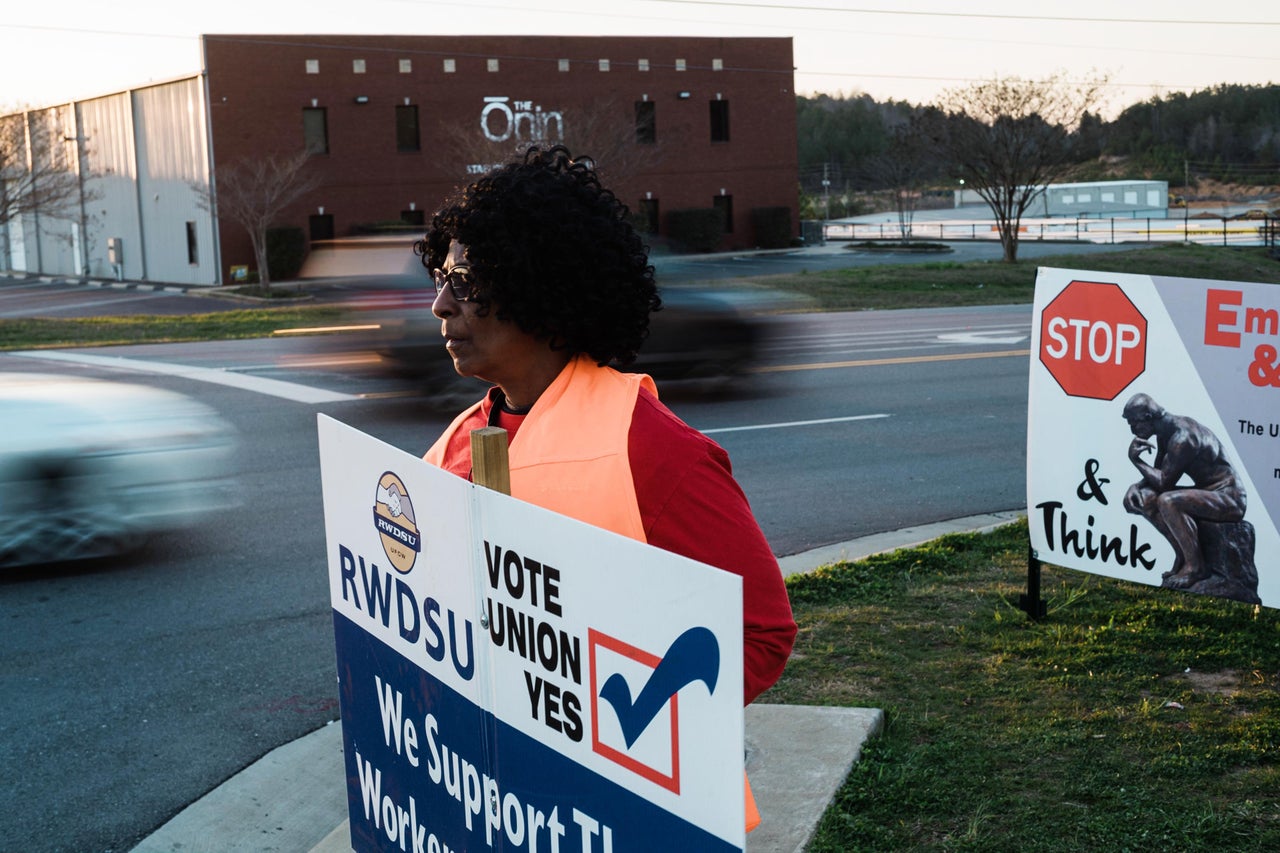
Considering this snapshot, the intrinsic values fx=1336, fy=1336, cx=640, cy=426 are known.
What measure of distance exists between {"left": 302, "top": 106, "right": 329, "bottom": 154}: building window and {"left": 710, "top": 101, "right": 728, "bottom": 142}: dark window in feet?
46.7

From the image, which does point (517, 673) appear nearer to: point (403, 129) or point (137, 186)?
point (403, 129)

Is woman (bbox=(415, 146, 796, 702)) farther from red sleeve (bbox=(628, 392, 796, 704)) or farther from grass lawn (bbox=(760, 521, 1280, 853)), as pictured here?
grass lawn (bbox=(760, 521, 1280, 853))

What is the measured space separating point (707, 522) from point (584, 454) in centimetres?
24

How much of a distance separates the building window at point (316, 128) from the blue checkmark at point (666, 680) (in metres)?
41.6

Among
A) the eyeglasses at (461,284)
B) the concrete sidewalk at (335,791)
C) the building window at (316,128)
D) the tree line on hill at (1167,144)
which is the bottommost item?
the concrete sidewalk at (335,791)

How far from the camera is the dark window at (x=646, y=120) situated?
46219 millimetres

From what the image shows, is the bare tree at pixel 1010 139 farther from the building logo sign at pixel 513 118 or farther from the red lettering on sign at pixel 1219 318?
the red lettering on sign at pixel 1219 318

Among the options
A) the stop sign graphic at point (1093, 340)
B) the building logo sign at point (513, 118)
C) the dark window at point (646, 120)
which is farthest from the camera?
the dark window at point (646, 120)

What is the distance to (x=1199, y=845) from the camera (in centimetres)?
362

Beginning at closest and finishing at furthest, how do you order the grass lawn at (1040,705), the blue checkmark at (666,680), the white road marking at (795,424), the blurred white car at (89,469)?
the blue checkmark at (666,680)
the grass lawn at (1040,705)
the blurred white car at (89,469)
the white road marking at (795,424)

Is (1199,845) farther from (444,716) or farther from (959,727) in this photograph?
(444,716)

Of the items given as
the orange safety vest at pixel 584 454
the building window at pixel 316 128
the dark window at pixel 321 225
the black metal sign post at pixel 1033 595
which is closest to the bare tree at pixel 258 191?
the building window at pixel 316 128

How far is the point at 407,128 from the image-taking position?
43000mm

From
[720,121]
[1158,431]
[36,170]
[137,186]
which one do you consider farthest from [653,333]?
[137,186]
